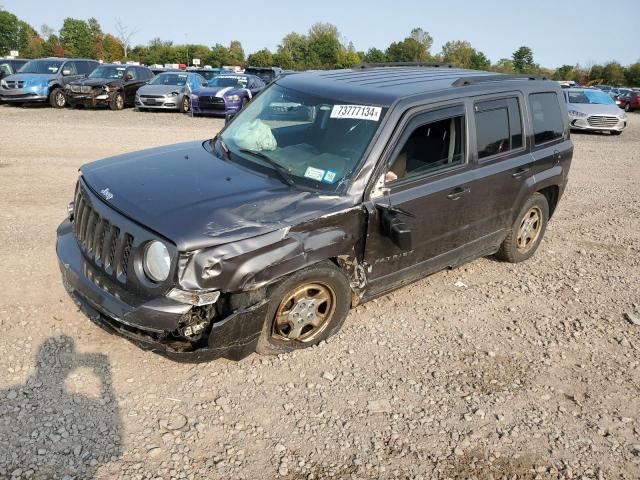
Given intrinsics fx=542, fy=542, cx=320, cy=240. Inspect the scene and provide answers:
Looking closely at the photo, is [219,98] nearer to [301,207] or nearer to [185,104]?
[185,104]

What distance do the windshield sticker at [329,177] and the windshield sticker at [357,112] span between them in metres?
0.51

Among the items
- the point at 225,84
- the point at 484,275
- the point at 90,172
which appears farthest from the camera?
the point at 225,84

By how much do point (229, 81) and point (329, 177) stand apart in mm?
15999

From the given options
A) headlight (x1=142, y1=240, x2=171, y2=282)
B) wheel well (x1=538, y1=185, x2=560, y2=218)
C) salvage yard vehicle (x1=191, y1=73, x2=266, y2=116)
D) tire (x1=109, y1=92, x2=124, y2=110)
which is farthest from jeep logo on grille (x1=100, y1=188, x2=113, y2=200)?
tire (x1=109, y1=92, x2=124, y2=110)

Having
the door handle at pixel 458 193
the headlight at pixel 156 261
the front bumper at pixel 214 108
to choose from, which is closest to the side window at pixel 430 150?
the door handle at pixel 458 193

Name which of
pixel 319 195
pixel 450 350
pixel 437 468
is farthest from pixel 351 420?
pixel 319 195

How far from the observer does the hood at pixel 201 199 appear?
10.5 ft

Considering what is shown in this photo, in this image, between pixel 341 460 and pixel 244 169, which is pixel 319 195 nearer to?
pixel 244 169

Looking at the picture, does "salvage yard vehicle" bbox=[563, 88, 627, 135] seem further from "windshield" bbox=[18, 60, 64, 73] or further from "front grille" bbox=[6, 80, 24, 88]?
"front grille" bbox=[6, 80, 24, 88]

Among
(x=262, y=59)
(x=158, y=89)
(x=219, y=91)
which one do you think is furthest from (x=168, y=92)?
(x=262, y=59)

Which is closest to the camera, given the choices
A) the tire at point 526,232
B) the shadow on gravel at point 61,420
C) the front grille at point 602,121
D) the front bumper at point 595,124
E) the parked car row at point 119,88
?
the shadow on gravel at point 61,420

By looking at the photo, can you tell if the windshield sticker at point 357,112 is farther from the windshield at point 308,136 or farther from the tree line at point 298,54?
the tree line at point 298,54

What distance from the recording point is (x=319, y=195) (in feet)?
12.1

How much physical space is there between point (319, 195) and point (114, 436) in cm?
193
